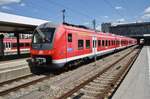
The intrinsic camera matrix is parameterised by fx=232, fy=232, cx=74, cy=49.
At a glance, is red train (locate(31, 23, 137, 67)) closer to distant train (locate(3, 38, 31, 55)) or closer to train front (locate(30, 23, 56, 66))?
train front (locate(30, 23, 56, 66))

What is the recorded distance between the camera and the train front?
13.3 meters

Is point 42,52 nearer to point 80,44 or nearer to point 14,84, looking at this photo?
point 14,84

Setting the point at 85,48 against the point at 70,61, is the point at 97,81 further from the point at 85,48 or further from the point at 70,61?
the point at 85,48

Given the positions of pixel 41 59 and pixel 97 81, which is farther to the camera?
pixel 41 59

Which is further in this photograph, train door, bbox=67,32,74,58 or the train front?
train door, bbox=67,32,74,58

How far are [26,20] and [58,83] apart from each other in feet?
40.7

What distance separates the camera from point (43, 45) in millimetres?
13539

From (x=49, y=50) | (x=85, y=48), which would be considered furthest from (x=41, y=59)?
(x=85, y=48)

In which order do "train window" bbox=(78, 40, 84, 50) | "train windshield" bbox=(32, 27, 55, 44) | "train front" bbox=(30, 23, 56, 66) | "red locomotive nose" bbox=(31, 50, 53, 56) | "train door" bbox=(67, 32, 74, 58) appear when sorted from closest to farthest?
"red locomotive nose" bbox=(31, 50, 53, 56), "train front" bbox=(30, 23, 56, 66), "train windshield" bbox=(32, 27, 55, 44), "train door" bbox=(67, 32, 74, 58), "train window" bbox=(78, 40, 84, 50)

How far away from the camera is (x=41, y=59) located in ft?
44.2

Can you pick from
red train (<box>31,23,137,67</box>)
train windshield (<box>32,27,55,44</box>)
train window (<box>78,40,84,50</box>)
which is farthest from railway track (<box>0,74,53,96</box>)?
train window (<box>78,40,84,50</box>)

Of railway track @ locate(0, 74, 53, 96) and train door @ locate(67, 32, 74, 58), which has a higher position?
train door @ locate(67, 32, 74, 58)

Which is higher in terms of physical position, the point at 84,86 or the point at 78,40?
the point at 78,40

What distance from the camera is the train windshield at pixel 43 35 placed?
1352cm
